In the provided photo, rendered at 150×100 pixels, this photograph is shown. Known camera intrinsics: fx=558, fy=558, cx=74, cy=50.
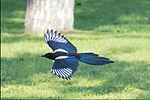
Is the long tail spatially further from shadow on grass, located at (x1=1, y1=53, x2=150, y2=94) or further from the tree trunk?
the tree trunk

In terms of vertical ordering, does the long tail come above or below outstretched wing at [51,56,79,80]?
above

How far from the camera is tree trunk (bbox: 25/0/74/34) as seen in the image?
8.48m

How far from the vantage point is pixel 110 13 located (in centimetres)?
1605

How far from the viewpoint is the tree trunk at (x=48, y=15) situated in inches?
334

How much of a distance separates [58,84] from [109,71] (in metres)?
0.88

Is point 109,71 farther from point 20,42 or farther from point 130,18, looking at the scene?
point 130,18

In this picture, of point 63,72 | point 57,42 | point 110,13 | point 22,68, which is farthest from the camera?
point 110,13

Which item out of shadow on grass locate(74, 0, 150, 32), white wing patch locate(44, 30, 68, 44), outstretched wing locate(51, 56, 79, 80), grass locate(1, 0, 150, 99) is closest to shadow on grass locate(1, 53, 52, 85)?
grass locate(1, 0, 150, 99)

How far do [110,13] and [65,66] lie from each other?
48.4 feet

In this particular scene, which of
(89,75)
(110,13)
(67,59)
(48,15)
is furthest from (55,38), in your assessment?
(110,13)

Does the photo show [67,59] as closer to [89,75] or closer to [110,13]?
[89,75]

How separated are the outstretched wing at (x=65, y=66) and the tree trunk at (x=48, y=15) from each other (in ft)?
20.3

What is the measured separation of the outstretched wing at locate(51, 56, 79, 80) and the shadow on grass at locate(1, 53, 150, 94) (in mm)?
5235

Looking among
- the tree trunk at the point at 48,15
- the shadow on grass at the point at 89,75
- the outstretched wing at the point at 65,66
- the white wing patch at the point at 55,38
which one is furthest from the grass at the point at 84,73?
the outstretched wing at the point at 65,66
